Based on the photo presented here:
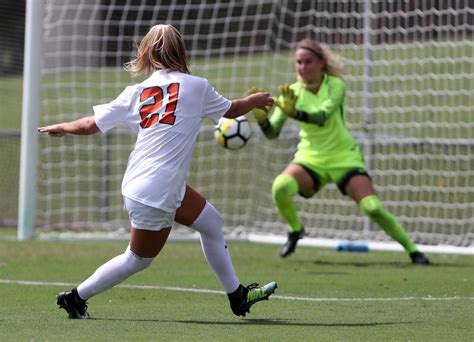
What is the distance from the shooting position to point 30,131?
1258 centimetres

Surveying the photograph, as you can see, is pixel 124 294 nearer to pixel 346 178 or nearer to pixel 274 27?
pixel 346 178

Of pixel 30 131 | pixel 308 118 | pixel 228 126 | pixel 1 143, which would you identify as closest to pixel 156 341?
pixel 228 126

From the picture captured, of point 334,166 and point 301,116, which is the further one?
point 334,166

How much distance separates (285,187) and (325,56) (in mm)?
1336

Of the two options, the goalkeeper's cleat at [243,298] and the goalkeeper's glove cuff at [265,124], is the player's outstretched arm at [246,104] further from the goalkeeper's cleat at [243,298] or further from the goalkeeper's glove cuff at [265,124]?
the goalkeeper's glove cuff at [265,124]

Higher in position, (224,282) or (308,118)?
(308,118)

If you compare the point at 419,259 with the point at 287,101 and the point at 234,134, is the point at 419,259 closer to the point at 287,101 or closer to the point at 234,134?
the point at 287,101

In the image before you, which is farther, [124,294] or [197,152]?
[197,152]

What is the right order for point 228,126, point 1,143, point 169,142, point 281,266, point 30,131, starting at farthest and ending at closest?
point 1,143
point 30,131
point 281,266
point 228,126
point 169,142

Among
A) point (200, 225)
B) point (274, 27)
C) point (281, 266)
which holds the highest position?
point (274, 27)

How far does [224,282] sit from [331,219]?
7518 mm

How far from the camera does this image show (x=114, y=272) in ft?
22.0

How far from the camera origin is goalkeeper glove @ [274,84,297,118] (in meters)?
10.2

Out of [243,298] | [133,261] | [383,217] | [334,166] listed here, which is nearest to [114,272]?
[133,261]
